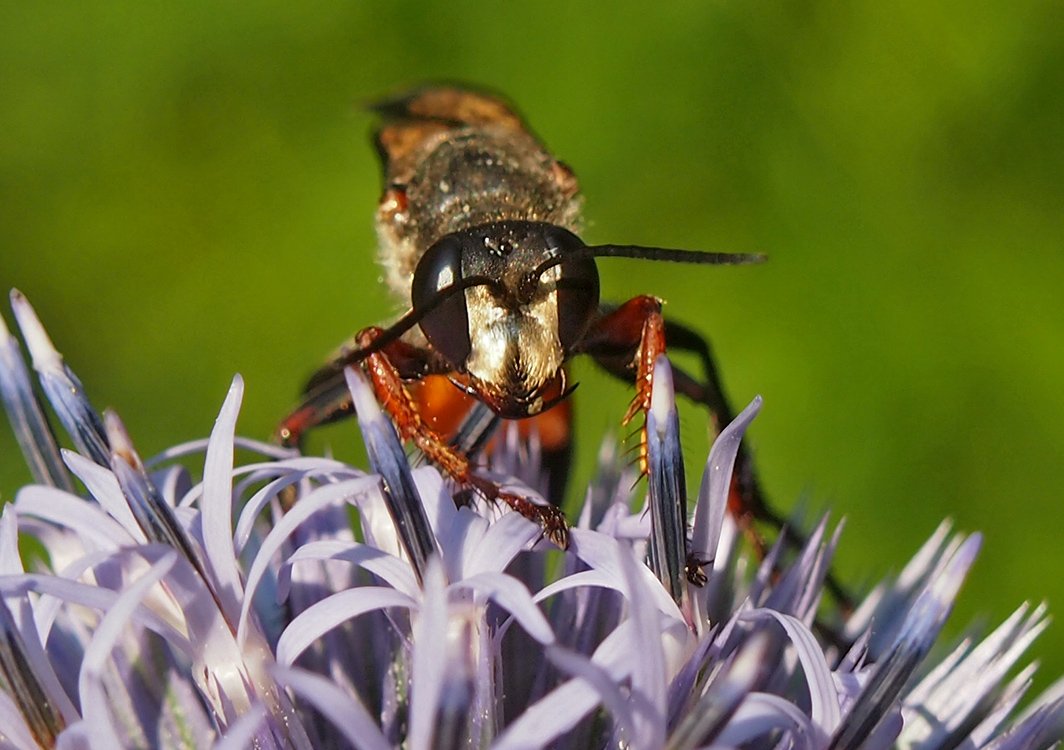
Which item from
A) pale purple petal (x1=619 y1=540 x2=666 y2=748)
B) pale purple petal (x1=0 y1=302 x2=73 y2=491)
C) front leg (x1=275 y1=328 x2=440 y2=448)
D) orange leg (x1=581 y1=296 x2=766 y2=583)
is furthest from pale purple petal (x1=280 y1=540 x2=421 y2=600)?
pale purple petal (x1=0 y1=302 x2=73 y2=491)

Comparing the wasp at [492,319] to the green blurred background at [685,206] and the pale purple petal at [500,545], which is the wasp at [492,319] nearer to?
the pale purple petal at [500,545]

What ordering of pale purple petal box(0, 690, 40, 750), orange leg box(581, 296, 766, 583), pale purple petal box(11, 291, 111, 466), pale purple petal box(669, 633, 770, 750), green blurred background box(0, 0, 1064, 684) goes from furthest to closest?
green blurred background box(0, 0, 1064, 684)
pale purple petal box(11, 291, 111, 466)
orange leg box(581, 296, 766, 583)
pale purple petal box(0, 690, 40, 750)
pale purple petal box(669, 633, 770, 750)

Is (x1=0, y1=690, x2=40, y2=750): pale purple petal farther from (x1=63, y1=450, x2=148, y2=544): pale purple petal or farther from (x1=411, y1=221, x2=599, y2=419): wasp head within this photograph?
(x1=411, y1=221, x2=599, y2=419): wasp head

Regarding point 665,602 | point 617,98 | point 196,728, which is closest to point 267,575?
point 196,728

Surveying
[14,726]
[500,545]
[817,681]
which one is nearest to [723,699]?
[817,681]

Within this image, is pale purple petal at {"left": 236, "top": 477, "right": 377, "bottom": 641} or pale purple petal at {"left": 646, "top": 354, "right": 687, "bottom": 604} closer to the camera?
pale purple petal at {"left": 236, "top": 477, "right": 377, "bottom": 641}

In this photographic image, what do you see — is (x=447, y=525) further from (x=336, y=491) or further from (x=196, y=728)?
(x=196, y=728)
